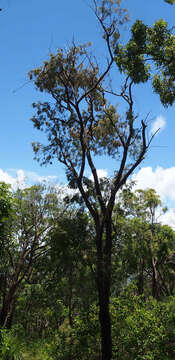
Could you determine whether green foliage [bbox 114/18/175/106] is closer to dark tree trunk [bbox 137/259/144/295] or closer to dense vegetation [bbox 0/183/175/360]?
dense vegetation [bbox 0/183/175/360]

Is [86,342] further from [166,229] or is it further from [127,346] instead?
[166,229]

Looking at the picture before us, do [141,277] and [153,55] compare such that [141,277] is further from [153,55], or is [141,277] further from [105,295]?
[153,55]

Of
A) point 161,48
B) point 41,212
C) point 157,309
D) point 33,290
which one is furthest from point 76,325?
point 161,48

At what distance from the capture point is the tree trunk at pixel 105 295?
955 cm

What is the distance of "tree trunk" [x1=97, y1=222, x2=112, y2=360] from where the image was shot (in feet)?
31.3

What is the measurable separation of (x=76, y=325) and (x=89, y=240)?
4.12m

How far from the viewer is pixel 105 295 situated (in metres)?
10.4

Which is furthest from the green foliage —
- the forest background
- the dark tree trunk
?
the dark tree trunk

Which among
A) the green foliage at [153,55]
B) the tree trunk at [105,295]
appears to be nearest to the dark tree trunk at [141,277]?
the tree trunk at [105,295]

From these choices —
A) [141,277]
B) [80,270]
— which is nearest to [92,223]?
[80,270]

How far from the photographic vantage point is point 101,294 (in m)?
10.4

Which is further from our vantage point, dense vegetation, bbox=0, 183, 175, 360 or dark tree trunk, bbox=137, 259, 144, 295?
dark tree trunk, bbox=137, 259, 144, 295

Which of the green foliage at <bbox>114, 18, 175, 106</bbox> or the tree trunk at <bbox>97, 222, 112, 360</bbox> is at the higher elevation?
the green foliage at <bbox>114, 18, 175, 106</bbox>

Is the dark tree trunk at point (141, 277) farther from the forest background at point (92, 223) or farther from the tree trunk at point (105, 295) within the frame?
the tree trunk at point (105, 295)
